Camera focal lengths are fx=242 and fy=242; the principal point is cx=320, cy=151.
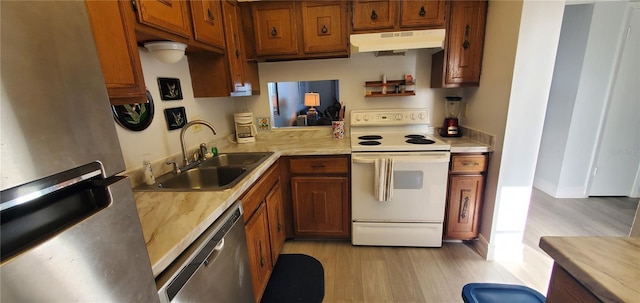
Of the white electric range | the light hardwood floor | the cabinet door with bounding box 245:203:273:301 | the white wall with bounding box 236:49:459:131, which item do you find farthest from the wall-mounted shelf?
the cabinet door with bounding box 245:203:273:301

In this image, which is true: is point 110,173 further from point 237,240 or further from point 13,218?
point 237,240

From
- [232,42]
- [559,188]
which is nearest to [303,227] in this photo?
[232,42]

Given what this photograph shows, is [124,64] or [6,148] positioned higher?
[124,64]

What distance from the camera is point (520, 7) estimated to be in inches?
62.9

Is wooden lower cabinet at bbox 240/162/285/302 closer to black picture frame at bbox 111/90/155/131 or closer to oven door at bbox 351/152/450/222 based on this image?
oven door at bbox 351/152/450/222

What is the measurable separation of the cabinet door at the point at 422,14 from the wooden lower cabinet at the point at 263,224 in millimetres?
1625

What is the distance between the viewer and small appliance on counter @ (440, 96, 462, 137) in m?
2.29

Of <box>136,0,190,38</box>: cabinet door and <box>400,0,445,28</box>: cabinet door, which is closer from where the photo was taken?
<box>136,0,190,38</box>: cabinet door

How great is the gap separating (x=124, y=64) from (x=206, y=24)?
0.78 m

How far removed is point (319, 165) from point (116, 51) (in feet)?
4.77

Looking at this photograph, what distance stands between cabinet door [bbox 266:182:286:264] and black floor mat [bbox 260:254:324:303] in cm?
14

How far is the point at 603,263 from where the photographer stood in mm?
Answer: 564

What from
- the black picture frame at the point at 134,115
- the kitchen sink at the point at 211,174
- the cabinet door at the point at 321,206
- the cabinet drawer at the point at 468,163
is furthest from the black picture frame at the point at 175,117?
the cabinet drawer at the point at 468,163

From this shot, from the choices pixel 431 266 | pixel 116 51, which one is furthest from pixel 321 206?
pixel 116 51
